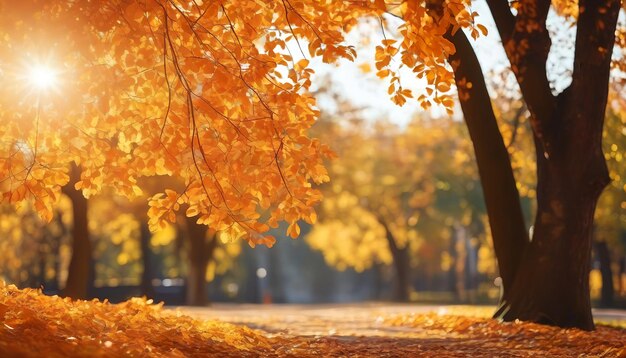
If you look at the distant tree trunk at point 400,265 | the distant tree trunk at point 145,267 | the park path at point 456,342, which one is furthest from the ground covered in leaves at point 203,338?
the distant tree trunk at point 400,265

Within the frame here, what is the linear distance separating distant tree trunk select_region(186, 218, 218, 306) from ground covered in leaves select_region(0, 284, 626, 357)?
65.4 ft

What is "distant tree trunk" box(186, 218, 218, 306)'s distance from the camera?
106 ft

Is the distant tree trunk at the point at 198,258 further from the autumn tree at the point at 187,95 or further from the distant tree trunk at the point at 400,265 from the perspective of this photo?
the autumn tree at the point at 187,95

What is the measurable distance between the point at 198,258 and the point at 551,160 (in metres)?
21.7

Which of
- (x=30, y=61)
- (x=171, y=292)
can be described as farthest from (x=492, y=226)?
(x=171, y=292)

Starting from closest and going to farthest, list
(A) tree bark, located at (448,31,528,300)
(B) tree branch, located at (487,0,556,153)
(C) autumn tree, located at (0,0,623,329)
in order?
1. (C) autumn tree, located at (0,0,623,329)
2. (B) tree branch, located at (487,0,556,153)
3. (A) tree bark, located at (448,31,528,300)

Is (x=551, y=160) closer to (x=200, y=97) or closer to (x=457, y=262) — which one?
(x=200, y=97)

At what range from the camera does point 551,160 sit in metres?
12.6

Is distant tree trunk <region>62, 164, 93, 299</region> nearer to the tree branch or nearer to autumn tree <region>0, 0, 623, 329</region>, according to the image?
autumn tree <region>0, 0, 623, 329</region>

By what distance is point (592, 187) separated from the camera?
40.5 feet

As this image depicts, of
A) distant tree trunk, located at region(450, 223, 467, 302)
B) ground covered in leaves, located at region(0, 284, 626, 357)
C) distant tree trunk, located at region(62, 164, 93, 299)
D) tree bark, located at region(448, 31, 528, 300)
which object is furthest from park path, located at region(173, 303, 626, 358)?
distant tree trunk, located at region(450, 223, 467, 302)

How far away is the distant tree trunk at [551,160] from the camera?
12.2m

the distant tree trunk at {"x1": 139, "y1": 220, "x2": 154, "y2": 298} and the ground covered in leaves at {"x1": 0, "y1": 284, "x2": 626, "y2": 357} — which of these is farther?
the distant tree trunk at {"x1": 139, "y1": 220, "x2": 154, "y2": 298}

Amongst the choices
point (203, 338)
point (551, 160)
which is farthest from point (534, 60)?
point (203, 338)
